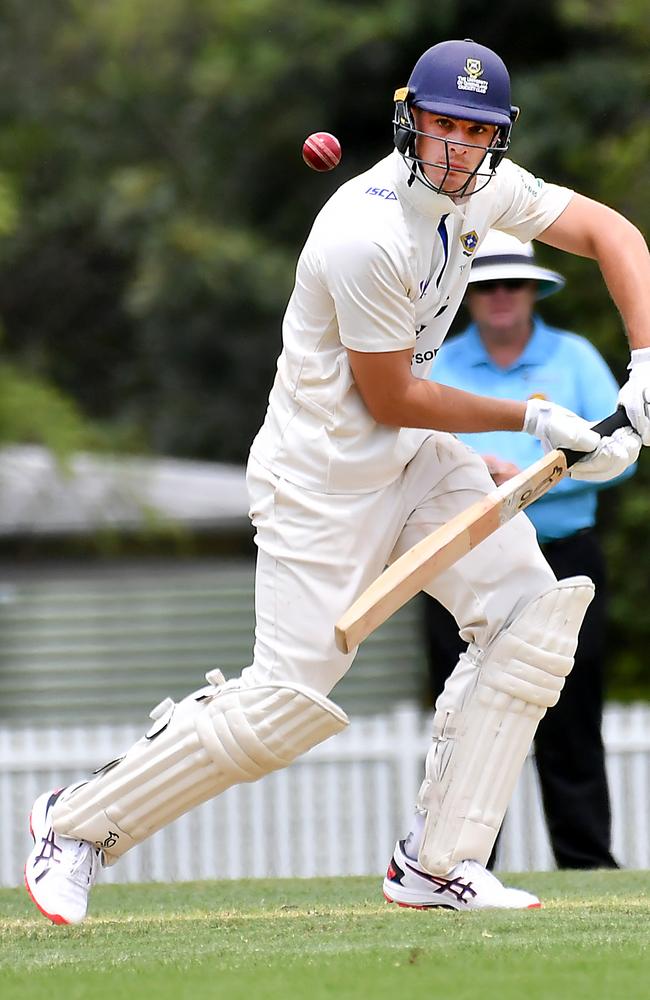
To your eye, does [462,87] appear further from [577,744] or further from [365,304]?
[577,744]

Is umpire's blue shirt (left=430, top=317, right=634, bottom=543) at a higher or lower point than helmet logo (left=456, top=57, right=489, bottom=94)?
lower

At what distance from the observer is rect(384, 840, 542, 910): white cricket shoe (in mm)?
3445

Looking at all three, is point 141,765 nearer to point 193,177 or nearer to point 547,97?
point 547,97

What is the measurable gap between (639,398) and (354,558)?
2.06 feet

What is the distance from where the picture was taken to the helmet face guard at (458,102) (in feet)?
10.5

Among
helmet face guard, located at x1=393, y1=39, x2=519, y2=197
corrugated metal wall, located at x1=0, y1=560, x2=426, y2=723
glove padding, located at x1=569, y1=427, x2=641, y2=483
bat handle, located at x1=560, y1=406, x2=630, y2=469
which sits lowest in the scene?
corrugated metal wall, located at x1=0, y1=560, x2=426, y2=723

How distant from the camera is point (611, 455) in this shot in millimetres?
3342

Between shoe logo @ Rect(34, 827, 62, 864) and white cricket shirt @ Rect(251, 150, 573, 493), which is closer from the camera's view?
white cricket shirt @ Rect(251, 150, 573, 493)

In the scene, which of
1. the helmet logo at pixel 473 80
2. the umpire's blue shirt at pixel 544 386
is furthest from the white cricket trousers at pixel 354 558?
the umpire's blue shirt at pixel 544 386

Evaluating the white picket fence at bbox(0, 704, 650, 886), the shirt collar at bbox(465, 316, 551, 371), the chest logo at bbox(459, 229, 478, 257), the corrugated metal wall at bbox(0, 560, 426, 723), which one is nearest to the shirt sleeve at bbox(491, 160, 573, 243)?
the chest logo at bbox(459, 229, 478, 257)

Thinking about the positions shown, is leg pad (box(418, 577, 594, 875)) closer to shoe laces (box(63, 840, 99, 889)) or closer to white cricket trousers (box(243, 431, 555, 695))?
white cricket trousers (box(243, 431, 555, 695))

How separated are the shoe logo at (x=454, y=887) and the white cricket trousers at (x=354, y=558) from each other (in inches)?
18.3

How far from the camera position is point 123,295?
16.0 m

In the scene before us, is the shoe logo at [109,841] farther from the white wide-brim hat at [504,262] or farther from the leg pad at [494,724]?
the white wide-brim hat at [504,262]
